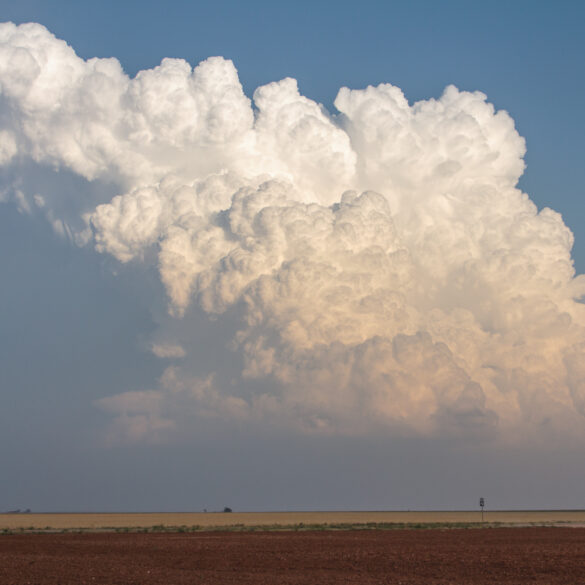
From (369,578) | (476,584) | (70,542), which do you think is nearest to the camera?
(476,584)

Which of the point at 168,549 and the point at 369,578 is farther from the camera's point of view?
the point at 168,549

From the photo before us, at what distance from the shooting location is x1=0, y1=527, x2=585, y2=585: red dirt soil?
33.0 metres

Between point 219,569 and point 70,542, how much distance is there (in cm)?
2703

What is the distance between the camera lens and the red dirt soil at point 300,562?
32969 millimetres

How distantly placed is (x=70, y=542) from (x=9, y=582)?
3031 cm

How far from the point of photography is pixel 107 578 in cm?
3338

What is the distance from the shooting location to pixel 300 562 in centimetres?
4072

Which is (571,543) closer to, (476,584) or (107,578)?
(476,584)

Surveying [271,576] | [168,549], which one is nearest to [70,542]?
[168,549]

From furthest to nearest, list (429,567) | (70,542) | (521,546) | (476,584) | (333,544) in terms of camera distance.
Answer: (70,542) → (333,544) → (521,546) → (429,567) → (476,584)

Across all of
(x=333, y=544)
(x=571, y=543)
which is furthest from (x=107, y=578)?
(x=571, y=543)

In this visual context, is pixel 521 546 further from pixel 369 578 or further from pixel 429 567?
pixel 369 578

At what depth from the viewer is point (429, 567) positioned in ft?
123

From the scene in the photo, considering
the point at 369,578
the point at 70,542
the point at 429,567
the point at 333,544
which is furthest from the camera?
the point at 70,542
